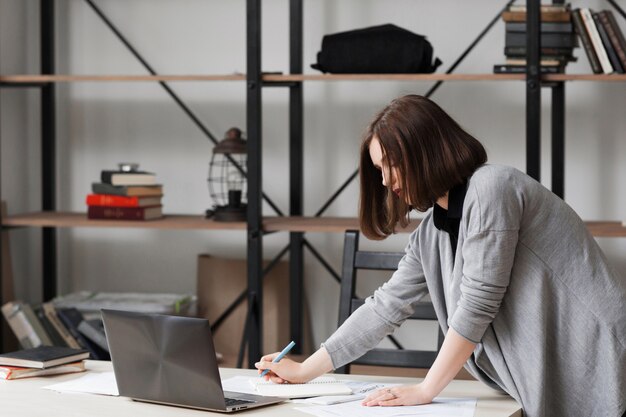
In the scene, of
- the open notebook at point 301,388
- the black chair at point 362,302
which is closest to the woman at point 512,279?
the open notebook at point 301,388

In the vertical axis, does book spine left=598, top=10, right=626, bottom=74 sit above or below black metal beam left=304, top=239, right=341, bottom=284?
above

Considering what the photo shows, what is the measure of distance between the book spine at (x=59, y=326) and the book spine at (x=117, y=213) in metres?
0.42

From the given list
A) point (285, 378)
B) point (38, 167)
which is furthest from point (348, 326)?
point (38, 167)

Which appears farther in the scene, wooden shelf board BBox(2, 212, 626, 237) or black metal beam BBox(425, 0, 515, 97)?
black metal beam BBox(425, 0, 515, 97)

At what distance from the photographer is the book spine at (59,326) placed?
370 centimetres

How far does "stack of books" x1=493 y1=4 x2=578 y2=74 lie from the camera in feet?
10.7

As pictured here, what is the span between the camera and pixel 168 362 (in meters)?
1.86

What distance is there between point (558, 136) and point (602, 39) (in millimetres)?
429

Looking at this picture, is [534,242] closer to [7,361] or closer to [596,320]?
[596,320]

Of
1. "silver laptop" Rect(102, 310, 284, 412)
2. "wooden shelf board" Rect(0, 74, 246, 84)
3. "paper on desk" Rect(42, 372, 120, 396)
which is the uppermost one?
"wooden shelf board" Rect(0, 74, 246, 84)

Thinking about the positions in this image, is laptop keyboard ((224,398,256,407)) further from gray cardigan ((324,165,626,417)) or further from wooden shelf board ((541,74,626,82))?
wooden shelf board ((541,74,626,82))

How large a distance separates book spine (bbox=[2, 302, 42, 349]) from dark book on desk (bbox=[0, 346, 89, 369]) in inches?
58.5

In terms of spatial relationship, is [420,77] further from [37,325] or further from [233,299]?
[37,325]

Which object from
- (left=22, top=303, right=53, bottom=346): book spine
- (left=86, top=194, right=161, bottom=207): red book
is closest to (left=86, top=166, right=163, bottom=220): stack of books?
(left=86, top=194, right=161, bottom=207): red book
